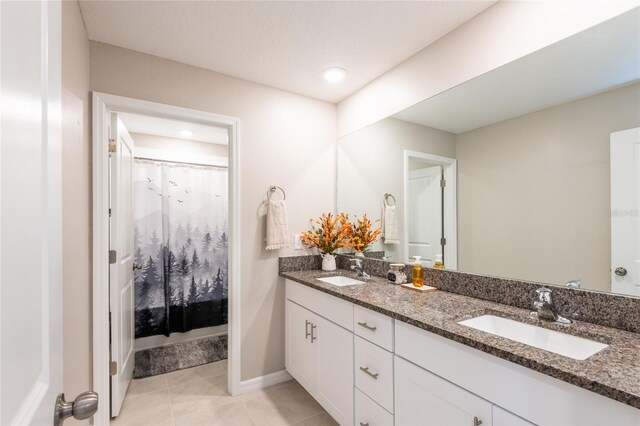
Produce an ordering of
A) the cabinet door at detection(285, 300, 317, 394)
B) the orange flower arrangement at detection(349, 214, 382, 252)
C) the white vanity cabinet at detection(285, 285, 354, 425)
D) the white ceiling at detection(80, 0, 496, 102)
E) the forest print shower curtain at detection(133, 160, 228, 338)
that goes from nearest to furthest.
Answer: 1. the white ceiling at detection(80, 0, 496, 102)
2. the white vanity cabinet at detection(285, 285, 354, 425)
3. the cabinet door at detection(285, 300, 317, 394)
4. the orange flower arrangement at detection(349, 214, 382, 252)
5. the forest print shower curtain at detection(133, 160, 228, 338)

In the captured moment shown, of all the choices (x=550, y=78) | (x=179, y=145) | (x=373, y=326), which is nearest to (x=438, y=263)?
(x=373, y=326)

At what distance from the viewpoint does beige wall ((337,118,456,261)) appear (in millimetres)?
2021

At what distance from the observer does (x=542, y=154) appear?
4.73 ft

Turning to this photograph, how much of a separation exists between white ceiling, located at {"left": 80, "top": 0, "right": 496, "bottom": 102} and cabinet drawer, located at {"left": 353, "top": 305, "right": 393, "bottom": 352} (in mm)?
1585

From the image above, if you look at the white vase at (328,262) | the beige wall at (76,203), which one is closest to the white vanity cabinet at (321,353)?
the white vase at (328,262)

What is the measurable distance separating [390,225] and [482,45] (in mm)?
1271

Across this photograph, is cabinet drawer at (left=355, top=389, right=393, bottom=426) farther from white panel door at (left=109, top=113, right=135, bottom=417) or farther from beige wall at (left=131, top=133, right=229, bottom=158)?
beige wall at (left=131, top=133, right=229, bottom=158)

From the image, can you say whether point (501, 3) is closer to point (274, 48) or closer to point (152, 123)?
point (274, 48)

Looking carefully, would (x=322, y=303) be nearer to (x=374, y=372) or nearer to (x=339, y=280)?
(x=339, y=280)

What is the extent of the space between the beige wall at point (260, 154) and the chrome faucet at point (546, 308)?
173 centimetres

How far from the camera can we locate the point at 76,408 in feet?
1.99

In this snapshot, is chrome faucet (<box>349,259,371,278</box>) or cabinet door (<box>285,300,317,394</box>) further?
chrome faucet (<box>349,259,371,278</box>)

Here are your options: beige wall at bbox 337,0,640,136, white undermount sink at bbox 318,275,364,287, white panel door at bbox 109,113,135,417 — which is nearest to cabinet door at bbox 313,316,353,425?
white undermount sink at bbox 318,275,364,287

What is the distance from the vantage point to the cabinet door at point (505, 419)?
3.07 feet
